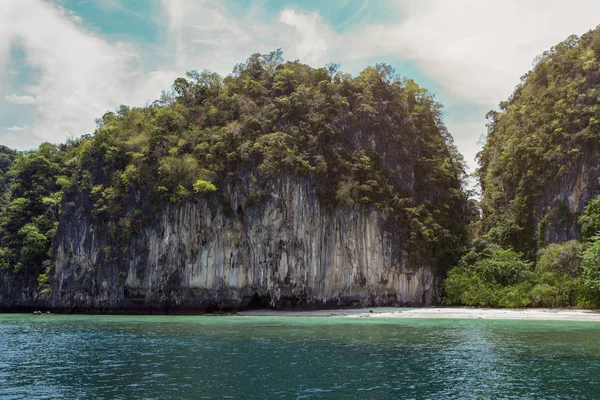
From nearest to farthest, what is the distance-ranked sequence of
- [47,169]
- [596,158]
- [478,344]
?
[478,344]
[596,158]
[47,169]

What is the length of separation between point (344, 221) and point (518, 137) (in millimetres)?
17600

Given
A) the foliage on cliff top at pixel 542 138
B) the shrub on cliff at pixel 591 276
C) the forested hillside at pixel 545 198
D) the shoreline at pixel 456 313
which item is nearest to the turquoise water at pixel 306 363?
the shoreline at pixel 456 313

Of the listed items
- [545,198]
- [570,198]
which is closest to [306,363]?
[570,198]

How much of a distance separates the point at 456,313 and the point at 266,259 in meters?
14.7

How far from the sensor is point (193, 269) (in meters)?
38.6

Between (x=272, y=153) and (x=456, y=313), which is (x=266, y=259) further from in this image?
(x=456, y=313)

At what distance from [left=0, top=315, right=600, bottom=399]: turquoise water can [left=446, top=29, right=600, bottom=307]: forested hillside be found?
11001mm

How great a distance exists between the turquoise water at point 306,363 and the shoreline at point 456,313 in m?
5.80

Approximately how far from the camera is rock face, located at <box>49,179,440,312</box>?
1501 inches

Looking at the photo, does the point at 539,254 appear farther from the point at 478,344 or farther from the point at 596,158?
the point at 478,344

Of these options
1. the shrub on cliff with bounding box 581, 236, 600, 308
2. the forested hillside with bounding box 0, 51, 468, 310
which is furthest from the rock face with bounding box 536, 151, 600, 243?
the forested hillside with bounding box 0, 51, 468, 310

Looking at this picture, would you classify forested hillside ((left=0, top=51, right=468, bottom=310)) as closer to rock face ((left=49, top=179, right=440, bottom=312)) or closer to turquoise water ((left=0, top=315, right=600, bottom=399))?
rock face ((left=49, top=179, right=440, bottom=312))

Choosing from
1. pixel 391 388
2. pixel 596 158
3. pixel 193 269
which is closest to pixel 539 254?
pixel 596 158

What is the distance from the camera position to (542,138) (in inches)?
1554
